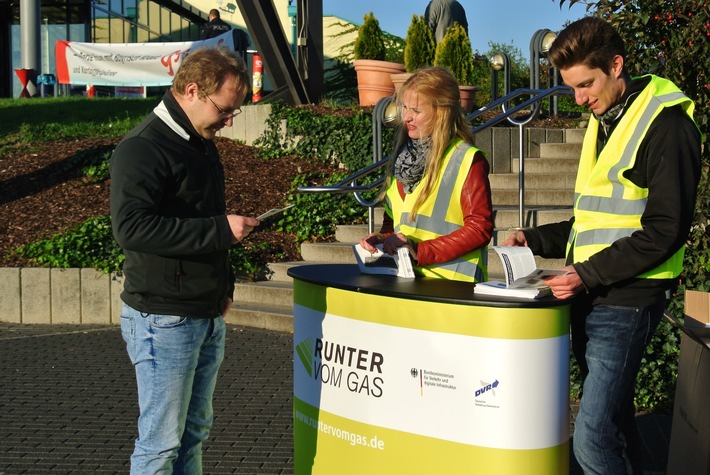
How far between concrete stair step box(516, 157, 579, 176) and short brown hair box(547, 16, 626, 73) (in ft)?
24.5

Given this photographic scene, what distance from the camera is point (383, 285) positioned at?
3.79 metres

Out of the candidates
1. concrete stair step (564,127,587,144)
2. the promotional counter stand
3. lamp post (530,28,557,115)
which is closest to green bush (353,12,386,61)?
lamp post (530,28,557,115)

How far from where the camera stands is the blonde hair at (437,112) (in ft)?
13.4

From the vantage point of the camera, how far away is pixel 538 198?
10062 millimetres

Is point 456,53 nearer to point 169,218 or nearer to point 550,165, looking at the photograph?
point 550,165

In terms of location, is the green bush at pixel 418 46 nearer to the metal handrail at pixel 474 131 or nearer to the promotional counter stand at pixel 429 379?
the metal handrail at pixel 474 131

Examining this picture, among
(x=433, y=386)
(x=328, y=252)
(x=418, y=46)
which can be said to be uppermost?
(x=418, y=46)

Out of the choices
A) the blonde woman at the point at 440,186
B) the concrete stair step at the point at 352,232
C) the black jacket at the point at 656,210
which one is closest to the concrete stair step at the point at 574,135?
the concrete stair step at the point at 352,232

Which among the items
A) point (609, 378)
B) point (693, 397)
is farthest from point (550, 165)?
point (609, 378)

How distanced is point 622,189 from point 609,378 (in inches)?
Answer: 25.8

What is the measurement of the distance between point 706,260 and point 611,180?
98.5 inches

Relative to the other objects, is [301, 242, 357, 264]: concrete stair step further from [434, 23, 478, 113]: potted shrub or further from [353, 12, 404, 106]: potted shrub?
[434, 23, 478, 113]: potted shrub

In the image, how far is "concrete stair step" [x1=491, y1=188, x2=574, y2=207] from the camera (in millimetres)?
9992

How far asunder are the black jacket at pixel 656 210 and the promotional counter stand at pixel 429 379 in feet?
0.68
